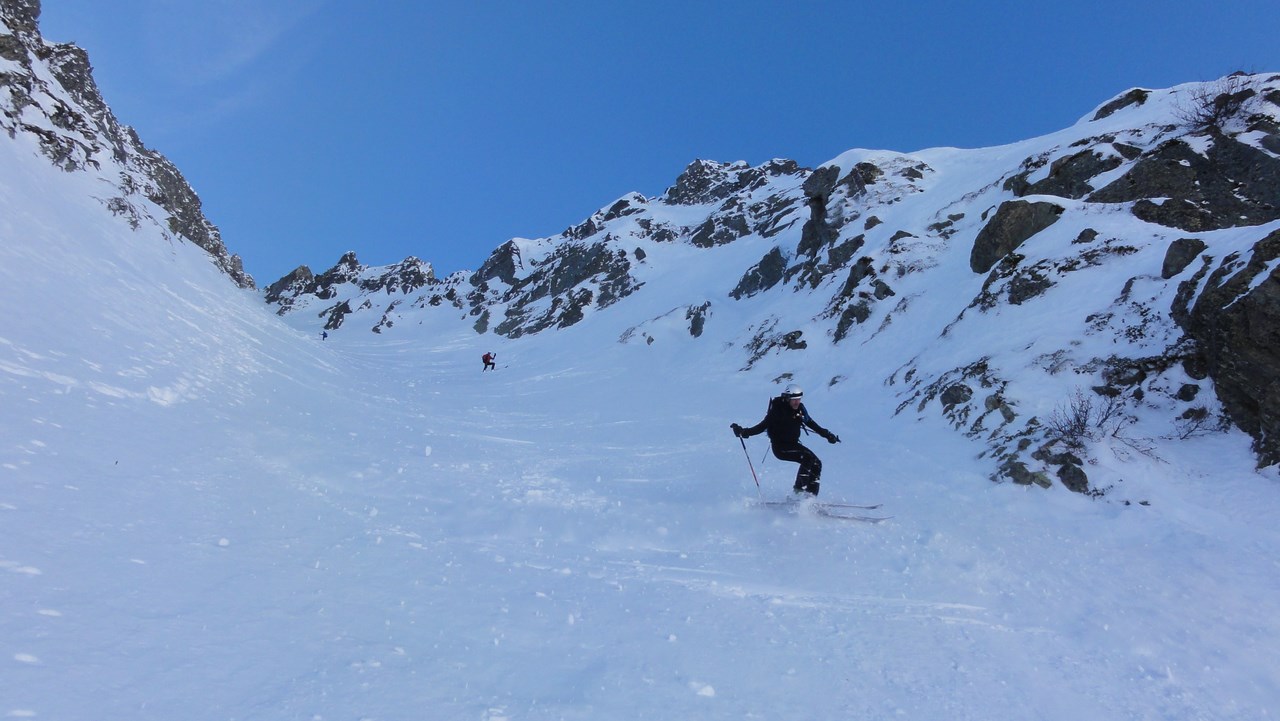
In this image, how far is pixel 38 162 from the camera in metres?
22.8

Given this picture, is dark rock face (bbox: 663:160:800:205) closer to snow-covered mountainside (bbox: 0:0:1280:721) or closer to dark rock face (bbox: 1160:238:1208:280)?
snow-covered mountainside (bbox: 0:0:1280:721)

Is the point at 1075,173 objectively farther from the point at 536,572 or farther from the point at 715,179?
the point at 715,179

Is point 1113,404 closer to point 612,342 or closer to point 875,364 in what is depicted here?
point 875,364

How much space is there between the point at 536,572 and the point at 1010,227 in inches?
862

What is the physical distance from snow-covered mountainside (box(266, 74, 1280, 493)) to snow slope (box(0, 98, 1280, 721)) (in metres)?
1.08

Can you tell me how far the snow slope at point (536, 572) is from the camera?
4012 millimetres

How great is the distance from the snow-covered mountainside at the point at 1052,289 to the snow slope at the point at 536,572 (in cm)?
108

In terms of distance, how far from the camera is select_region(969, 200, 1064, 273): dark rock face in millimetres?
20603

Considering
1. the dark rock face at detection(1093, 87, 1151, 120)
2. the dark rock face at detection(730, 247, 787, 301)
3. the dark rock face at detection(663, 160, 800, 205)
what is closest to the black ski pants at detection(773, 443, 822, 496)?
the dark rock face at detection(730, 247, 787, 301)

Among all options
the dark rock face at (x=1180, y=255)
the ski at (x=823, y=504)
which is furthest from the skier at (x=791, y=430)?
the dark rock face at (x=1180, y=255)

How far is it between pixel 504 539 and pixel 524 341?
5189 cm

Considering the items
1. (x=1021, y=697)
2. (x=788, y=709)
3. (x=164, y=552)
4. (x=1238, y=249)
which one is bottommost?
(x=1021, y=697)

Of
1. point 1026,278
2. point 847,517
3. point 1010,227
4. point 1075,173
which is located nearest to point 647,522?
point 847,517

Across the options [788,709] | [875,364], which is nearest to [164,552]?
[788,709]
